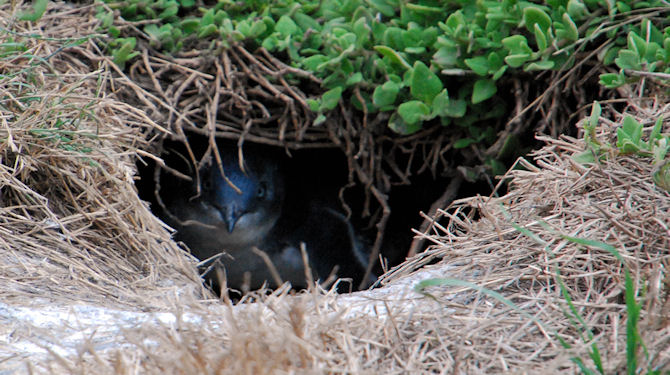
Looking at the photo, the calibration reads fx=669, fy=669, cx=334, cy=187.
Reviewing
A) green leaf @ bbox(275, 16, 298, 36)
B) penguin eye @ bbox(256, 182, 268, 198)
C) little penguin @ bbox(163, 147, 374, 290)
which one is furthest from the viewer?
penguin eye @ bbox(256, 182, 268, 198)

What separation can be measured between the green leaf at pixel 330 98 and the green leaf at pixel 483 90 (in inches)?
22.6

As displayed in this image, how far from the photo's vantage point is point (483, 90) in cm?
275

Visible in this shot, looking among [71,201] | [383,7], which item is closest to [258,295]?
[71,201]

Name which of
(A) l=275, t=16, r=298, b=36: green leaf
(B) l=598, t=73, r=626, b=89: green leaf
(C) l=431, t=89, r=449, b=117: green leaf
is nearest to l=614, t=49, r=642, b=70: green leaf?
(B) l=598, t=73, r=626, b=89: green leaf

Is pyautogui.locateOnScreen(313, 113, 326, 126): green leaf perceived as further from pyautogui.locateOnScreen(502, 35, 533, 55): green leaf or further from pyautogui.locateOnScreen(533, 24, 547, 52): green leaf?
pyautogui.locateOnScreen(533, 24, 547, 52): green leaf

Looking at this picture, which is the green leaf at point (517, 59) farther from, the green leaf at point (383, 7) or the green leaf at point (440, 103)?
the green leaf at point (383, 7)

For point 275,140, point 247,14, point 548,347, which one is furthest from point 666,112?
point 247,14

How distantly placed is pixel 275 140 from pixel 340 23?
656 mm

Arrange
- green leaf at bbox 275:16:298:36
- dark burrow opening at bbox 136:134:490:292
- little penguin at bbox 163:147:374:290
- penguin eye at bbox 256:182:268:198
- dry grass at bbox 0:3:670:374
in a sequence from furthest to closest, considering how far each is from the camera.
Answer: penguin eye at bbox 256:182:268:198
little penguin at bbox 163:147:374:290
dark burrow opening at bbox 136:134:490:292
green leaf at bbox 275:16:298:36
dry grass at bbox 0:3:670:374

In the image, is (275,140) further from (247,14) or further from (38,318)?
(38,318)

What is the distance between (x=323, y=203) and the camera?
4.22 m

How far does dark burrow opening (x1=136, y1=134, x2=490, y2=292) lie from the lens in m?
3.73

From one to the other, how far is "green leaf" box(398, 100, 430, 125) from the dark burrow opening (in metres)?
0.82

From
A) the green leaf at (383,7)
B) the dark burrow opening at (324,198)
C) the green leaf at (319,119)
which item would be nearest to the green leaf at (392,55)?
the green leaf at (383,7)
